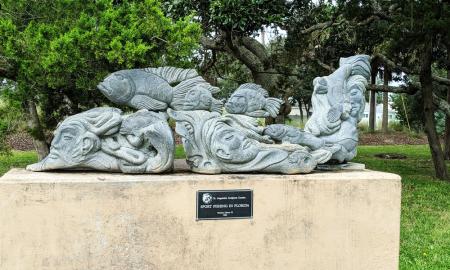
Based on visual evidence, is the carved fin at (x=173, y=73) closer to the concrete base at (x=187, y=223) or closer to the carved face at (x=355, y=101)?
the concrete base at (x=187, y=223)

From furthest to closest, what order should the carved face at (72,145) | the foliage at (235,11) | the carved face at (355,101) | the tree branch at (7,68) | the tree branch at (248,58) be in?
the tree branch at (248,58) < the foliage at (235,11) < the tree branch at (7,68) < the carved face at (355,101) < the carved face at (72,145)

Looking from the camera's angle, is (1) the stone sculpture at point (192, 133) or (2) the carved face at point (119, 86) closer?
(1) the stone sculpture at point (192, 133)

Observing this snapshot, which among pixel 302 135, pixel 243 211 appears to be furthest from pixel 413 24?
pixel 243 211

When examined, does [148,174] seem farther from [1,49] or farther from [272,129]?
[1,49]

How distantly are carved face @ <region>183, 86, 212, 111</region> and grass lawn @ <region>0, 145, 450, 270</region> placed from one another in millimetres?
2491

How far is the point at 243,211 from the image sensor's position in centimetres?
358

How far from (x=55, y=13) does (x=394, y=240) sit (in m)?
3.93

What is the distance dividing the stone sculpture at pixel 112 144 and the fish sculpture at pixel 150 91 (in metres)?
0.20

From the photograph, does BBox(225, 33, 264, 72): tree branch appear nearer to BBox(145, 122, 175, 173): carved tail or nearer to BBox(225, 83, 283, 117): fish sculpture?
BBox(225, 83, 283, 117): fish sculpture

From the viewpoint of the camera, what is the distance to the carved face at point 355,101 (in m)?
4.23

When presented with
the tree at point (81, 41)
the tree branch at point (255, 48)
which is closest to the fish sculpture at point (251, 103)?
the tree at point (81, 41)

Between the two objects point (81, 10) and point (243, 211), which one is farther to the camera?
point (81, 10)

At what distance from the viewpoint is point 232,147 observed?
3672 millimetres

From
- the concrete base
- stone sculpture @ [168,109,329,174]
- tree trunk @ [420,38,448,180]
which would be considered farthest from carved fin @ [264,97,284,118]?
tree trunk @ [420,38,448,180]
